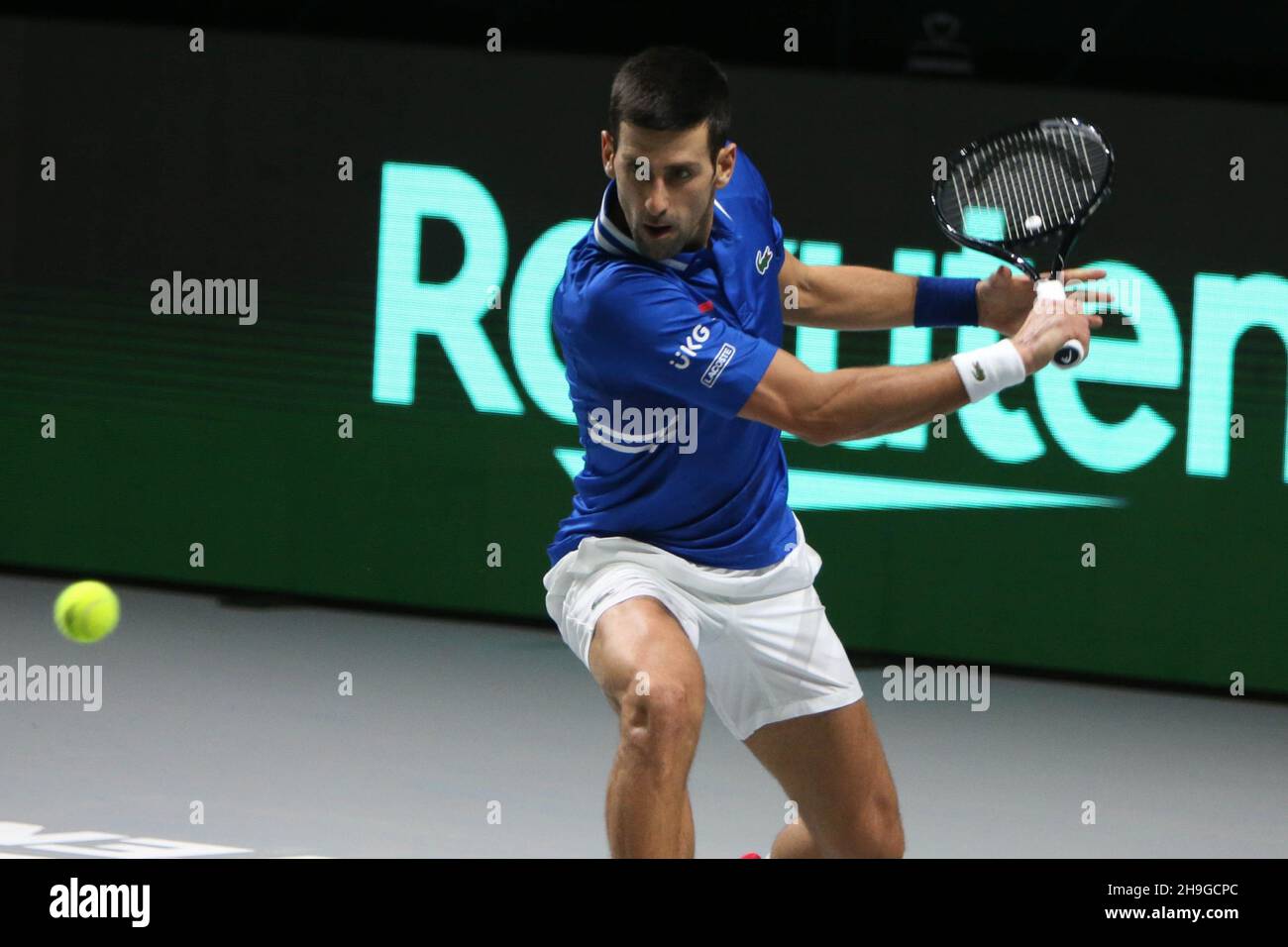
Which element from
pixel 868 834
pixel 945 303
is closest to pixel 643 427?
pixel 945 303

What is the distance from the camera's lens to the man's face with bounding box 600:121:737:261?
13.5 ft

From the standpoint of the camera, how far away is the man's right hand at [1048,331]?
4.14 m

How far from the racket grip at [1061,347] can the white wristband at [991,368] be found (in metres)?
0.08

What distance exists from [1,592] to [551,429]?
7.74 feet

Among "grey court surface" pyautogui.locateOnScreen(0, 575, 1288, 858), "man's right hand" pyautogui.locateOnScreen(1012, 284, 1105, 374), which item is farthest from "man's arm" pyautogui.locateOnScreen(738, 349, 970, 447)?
"grey court surface" pyautogui.locateOnScreen(0, 575, 1288, 858)

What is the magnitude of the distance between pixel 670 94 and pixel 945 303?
94cm

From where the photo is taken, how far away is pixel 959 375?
4172 millimetres

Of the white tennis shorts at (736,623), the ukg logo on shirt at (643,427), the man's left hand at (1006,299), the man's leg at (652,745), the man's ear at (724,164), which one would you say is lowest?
the man's leg at (652,745)

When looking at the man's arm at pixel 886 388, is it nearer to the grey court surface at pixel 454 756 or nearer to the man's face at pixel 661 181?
the man's face at pixel 661 181

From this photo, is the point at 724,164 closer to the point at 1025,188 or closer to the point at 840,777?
the point at 1025,188

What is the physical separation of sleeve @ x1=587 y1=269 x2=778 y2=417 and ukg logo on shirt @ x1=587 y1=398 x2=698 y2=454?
0.37ft

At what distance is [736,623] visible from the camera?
4410 millimetres

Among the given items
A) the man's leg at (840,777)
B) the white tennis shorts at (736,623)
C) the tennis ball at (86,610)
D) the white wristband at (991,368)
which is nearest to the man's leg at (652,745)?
the white tennis shorts at (736,623)

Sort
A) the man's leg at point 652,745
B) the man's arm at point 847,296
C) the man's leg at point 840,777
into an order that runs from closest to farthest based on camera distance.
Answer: the man's leg at point 652,745 < the man's leg at point 840,777 < the man's arm at point 847,296
